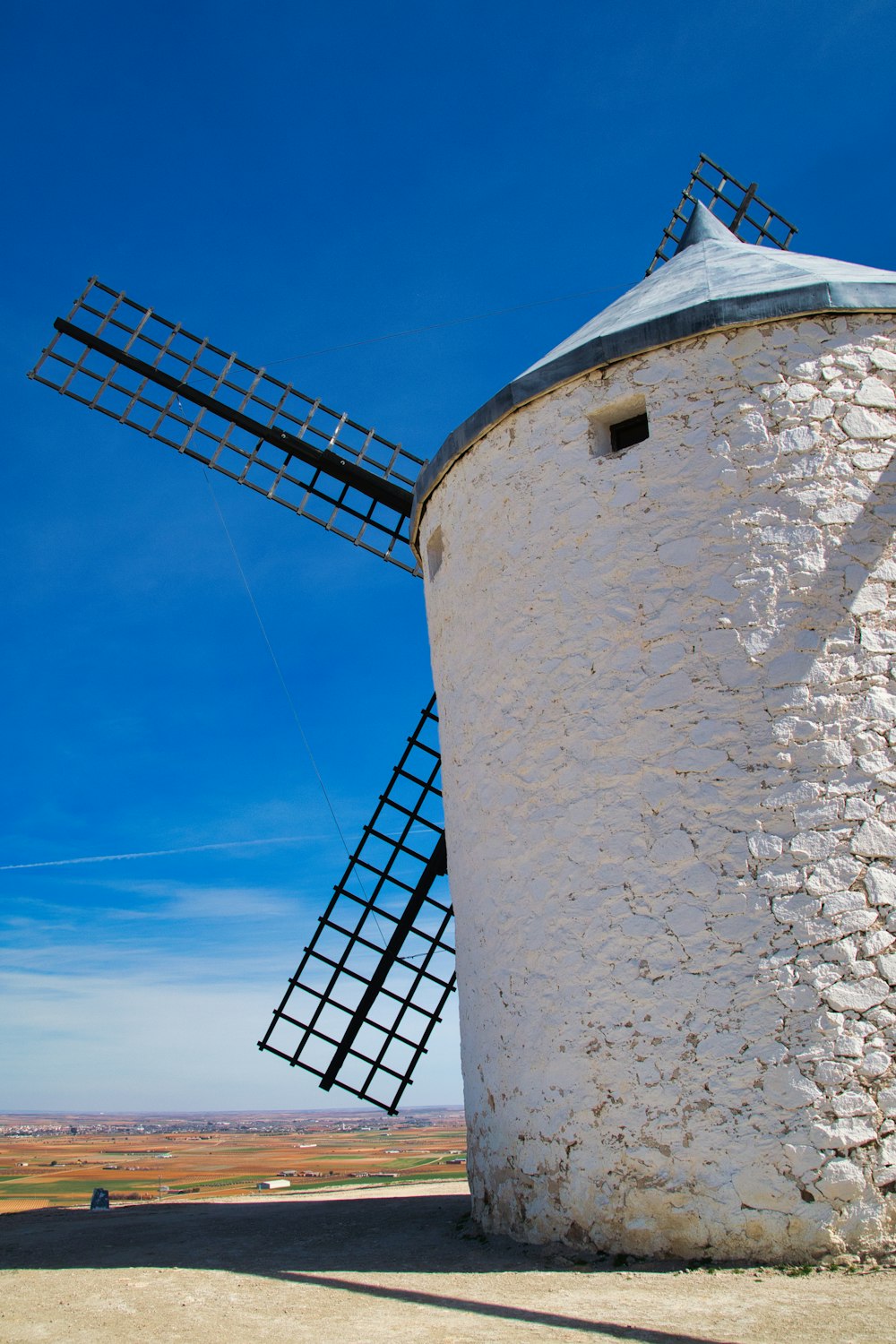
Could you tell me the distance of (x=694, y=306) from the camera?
4.57 meters

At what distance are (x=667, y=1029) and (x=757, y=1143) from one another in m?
0.51

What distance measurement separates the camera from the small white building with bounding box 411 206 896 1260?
3.84 meters

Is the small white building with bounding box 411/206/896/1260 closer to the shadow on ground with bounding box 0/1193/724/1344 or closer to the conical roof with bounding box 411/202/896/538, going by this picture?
the conical roof with bounding box 411/202/896/538

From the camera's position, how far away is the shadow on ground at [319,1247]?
3.69 metres

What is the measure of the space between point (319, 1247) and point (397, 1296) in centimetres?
137

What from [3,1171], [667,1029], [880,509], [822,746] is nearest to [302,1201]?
[667,1029]

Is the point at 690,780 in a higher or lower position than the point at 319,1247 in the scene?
higher

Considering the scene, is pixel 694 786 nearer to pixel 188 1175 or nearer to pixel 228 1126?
pixel 188 1175

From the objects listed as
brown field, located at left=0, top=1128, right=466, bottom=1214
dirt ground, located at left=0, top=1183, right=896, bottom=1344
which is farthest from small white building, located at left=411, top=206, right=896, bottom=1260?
brown field, located at left=0, top=1128, right=466, bottom=1214

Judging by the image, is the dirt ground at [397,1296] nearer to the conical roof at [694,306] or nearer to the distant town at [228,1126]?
the conical roof at [694,306]

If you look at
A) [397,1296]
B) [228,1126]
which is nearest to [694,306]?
[397,1296]

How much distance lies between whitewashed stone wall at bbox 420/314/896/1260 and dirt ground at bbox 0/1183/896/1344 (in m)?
0.29

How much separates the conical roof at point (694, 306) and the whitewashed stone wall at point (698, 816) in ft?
0.29

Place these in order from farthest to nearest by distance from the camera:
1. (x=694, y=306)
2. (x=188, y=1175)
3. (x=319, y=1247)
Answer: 1. (x=188, y=1175)
2. (x=319, y=1247)
3. (x=694, y=306)
